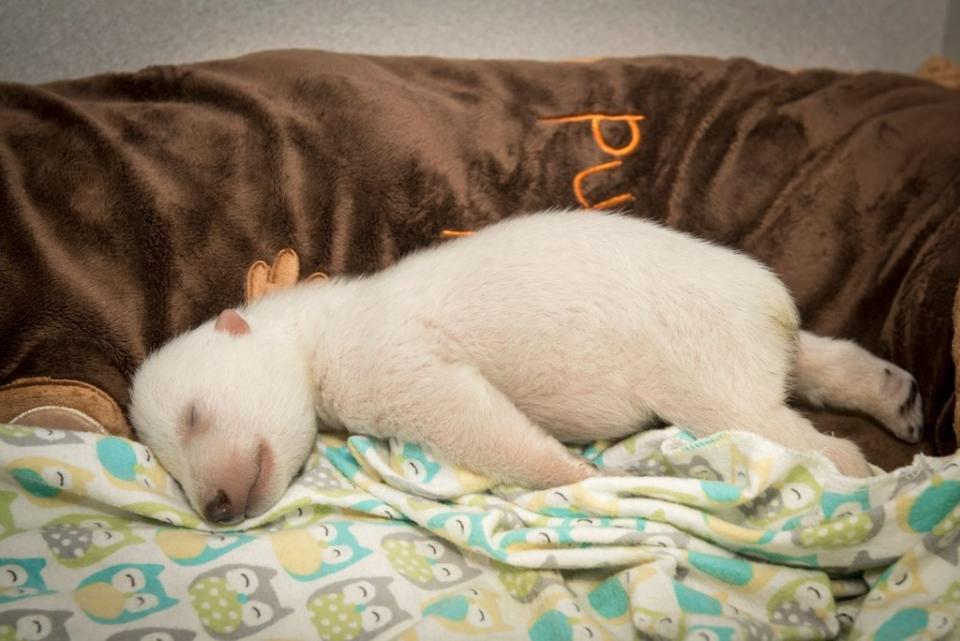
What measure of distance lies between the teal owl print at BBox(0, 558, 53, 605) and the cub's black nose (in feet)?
0.99

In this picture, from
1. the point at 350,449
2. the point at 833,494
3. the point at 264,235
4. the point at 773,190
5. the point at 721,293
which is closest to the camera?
the point at 833,494

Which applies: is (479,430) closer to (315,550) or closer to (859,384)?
(315,550)

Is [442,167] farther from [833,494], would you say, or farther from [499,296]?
[833,494]

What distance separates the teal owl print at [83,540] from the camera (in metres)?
1.56

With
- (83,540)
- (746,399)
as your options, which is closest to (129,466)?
(83,540)

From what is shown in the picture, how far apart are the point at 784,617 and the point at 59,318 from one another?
1.58 meters


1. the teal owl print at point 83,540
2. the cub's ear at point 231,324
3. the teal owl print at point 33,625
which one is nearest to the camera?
the teal owl print at point 33,625

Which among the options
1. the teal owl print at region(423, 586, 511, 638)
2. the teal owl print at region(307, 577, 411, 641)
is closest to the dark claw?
the teal owl print at region(423, 586, 511, 638)

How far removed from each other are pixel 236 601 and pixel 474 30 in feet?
6.09

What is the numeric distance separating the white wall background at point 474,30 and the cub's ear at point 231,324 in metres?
1.01

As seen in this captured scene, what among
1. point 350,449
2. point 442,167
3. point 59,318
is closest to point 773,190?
point 442,167

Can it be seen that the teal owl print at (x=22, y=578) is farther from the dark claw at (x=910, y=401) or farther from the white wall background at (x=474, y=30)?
the dark claw at (x=910, y=401)

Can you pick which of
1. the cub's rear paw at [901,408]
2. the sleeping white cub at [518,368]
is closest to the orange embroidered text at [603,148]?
the sleeping white cub at [518,368]

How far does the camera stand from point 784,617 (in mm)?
1454
